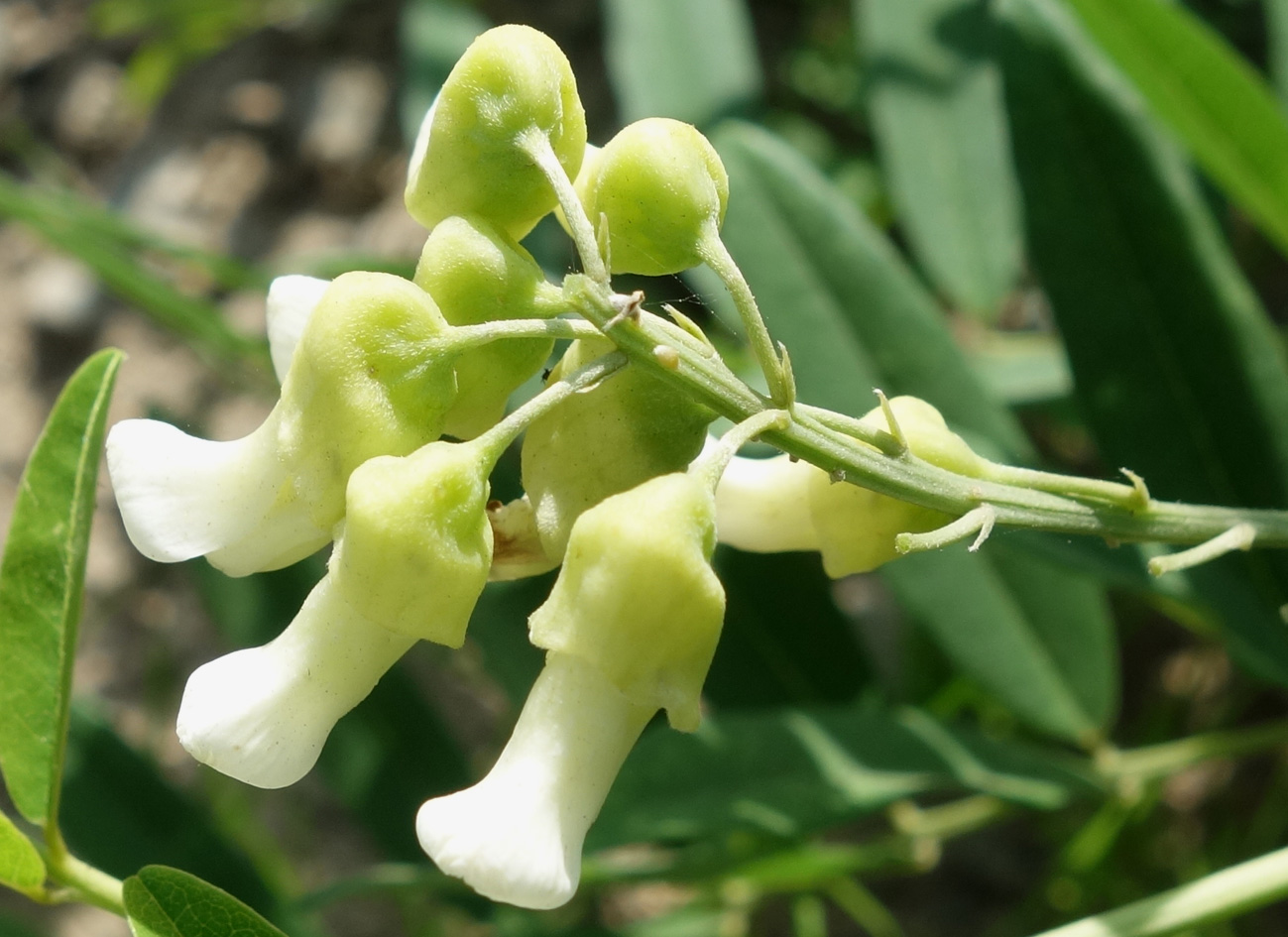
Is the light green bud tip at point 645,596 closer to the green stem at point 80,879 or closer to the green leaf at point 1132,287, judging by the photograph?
the green stem at point 80,879

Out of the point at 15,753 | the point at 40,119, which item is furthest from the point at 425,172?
the point at 40,119

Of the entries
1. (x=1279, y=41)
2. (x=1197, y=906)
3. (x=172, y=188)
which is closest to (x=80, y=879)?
(x=1197, y=906)

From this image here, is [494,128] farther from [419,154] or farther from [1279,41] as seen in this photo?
[1279,41]

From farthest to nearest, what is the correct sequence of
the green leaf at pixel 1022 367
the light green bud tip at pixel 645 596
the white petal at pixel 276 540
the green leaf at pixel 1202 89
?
1. the green leaf at pixel 1022 367
2. the green leaf at pixel 1202 89
3. the white petal at pixel 276 540
4. the light green bud tip at pixel 645 596

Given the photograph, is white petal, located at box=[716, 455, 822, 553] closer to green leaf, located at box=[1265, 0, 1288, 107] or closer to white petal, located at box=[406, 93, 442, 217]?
white petal, located at box=[406, 93, 442, 217]

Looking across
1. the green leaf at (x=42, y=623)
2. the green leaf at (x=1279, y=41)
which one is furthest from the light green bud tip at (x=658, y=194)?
the green leaf at (x=1279, y=41)

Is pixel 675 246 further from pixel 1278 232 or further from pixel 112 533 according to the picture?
pixel 112 533

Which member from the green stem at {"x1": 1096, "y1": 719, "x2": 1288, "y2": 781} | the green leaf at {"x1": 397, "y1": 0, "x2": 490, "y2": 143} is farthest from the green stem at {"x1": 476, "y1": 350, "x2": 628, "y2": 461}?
the green leaf at {"x1": 397, "y1": 0, "x2": 490, "y2": 143}
